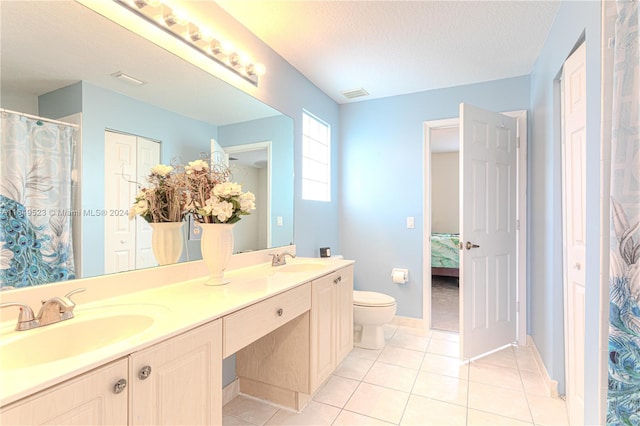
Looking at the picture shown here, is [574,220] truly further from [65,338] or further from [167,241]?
[65,338]

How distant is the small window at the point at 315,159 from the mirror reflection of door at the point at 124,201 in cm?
149

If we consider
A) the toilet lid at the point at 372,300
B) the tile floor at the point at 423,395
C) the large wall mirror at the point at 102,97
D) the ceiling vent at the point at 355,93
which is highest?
the ceiling vent at the point at 355,93

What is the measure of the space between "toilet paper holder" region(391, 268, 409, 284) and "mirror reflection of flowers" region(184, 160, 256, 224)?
200 cm

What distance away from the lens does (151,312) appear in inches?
42.6

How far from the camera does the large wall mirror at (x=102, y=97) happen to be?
3.44ft

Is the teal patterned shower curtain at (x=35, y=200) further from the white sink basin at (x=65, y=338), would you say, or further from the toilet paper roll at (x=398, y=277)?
the toilet paper roll at (x=398, y=277)

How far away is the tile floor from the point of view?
5.70ft

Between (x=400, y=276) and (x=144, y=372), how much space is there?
2.58 meters

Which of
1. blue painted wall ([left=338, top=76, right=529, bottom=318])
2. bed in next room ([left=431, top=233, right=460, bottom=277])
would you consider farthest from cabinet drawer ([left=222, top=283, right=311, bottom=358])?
bed in next room ([left=431, top=233, right=460, bottom=277])

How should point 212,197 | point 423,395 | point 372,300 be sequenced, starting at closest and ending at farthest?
point 212,197, point 423,395, point 372,300

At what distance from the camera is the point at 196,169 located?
154 cm

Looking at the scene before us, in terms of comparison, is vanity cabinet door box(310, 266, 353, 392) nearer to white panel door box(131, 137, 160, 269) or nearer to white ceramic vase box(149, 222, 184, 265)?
Result: white ceramic vase box(149, 222, 184, 265)

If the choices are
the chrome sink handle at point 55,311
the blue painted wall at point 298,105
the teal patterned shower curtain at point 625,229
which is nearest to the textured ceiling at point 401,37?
the blue painted wall at point 298,105

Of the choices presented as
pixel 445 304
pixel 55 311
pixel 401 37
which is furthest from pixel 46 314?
pixel 445 304
